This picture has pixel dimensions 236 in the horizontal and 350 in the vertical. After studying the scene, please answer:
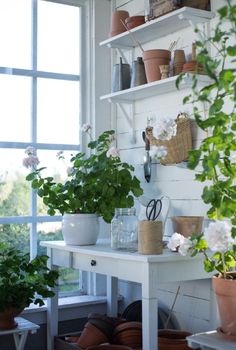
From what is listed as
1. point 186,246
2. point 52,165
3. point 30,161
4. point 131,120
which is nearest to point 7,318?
point 30,161

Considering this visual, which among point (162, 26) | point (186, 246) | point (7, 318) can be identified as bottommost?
point (7, 318)

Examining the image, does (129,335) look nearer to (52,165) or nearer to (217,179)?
(217,179)

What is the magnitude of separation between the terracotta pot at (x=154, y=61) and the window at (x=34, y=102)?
74cm

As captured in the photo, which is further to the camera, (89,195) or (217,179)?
(89,195)

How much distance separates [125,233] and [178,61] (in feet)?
3.10

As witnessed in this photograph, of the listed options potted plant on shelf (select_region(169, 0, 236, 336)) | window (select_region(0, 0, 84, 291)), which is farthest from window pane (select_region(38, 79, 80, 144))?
potted plant on shelf (select_region(169, 0, 236, 336))

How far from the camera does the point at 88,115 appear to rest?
3570 millimetres

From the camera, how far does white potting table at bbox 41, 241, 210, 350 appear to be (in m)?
2.27

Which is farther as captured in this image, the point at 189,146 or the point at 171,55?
the point at 171,55

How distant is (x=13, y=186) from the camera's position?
10.7 ft

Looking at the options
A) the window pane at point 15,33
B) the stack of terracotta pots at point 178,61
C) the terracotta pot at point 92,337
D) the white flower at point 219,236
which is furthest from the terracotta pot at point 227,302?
the window pane at point 15,33

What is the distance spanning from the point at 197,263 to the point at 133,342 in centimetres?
54

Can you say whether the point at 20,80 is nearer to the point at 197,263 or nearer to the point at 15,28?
the point at 15,28

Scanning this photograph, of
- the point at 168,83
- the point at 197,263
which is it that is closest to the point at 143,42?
the point at 168,83
